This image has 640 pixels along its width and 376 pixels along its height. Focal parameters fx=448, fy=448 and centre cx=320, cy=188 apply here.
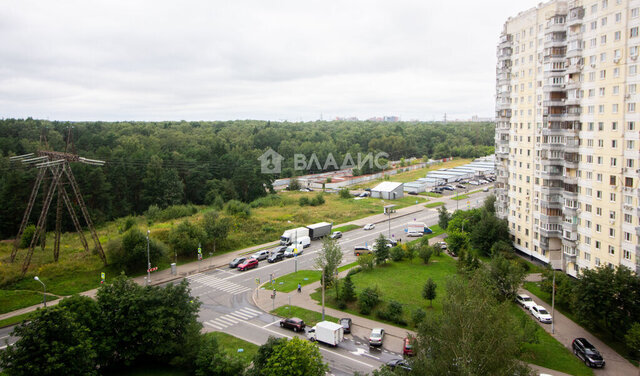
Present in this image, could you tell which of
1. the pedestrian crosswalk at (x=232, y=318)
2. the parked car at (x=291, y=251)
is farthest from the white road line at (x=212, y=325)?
the parked car at (x=291, y=251)

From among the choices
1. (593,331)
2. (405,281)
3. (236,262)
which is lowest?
(593,331)

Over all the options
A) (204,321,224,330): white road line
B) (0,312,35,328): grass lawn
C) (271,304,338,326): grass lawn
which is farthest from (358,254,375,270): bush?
(0,312,35,328): grass lawn

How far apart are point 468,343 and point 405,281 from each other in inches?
872

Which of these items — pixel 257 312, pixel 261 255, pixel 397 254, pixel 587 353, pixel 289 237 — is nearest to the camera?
pixel 587 353

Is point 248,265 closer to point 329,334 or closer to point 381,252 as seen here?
point 381,252

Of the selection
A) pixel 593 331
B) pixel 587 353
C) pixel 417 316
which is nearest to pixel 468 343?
pixel 417 316

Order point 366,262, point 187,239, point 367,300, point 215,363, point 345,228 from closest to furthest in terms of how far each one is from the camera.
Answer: point 215,363 < point 367,300 < point 366,262 < point 187,239 < point 345,228

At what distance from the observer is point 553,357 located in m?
27.4

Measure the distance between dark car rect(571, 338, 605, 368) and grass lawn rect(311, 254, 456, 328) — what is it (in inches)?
379

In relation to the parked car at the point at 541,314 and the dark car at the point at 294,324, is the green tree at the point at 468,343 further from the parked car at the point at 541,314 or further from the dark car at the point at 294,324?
the parked car at the point at 541,314

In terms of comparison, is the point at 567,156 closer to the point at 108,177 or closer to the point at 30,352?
the point at 30,352

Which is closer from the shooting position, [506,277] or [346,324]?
[346,324]

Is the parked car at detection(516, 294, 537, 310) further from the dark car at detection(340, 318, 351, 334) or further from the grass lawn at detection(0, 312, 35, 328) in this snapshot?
the grass lawn at detection(0, 312, 35, 328)

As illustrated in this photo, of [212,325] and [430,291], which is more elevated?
[430,291]
